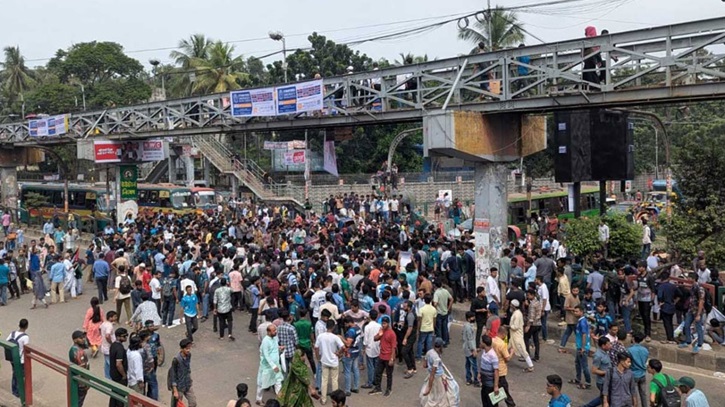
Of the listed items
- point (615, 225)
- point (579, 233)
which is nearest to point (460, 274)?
point (579, 233)

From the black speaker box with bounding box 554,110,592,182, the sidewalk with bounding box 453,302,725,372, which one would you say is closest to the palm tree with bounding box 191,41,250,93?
the black speaker box with bounding box 554,110,592,182

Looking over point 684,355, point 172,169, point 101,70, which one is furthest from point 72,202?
point 101,70

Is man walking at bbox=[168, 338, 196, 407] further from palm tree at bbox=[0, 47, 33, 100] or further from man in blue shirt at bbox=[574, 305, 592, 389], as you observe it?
palm tree at bbox=[0, 47, 33, 100]

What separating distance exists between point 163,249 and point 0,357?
6052 millimetres

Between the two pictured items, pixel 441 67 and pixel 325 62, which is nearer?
pixel 441 67

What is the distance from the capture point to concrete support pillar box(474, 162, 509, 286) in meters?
14.8

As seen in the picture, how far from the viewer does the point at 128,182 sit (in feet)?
91.0

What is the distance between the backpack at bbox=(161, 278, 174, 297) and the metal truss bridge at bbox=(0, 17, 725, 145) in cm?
715

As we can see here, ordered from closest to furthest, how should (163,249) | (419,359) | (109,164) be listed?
(419,359), (163,249), (109,164)

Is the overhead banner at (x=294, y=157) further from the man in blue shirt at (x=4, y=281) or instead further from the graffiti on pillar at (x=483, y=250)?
the graffiti on pillar at (x=483, y=250)

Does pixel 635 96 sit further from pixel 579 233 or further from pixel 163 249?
pixel 163 249

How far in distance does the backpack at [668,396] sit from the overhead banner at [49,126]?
2945 centimetres

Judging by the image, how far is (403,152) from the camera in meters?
42.3

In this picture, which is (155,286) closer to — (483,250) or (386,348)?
(386,348)
